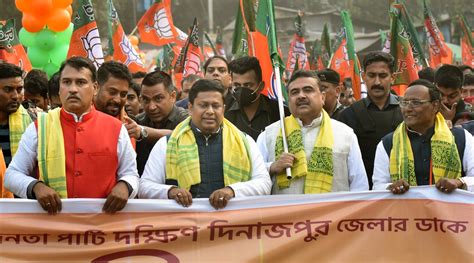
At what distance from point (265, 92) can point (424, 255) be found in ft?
6.91

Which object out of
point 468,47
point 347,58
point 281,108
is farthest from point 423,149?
point 468,47

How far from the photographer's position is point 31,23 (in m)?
12.9

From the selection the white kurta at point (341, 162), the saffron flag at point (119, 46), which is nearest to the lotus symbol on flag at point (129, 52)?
the saffron flag at point (119, 46)

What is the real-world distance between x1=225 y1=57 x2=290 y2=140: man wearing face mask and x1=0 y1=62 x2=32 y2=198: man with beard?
1625 millimetres

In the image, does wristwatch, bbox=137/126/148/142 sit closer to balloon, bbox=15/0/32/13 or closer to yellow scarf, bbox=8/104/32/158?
yellow scarf, bbox=8/104/32/158

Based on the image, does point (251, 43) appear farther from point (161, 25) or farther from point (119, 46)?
point (161, 25)

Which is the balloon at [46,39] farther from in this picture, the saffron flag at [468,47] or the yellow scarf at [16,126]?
the saffron flag at [468,47]

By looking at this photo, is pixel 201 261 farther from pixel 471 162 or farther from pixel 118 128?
pixel 471 162

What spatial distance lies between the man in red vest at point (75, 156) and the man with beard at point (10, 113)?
2.66 ft

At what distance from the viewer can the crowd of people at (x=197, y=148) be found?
4.91 metres

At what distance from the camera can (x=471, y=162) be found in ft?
17.2

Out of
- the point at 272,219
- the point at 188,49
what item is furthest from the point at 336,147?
the point at 188,49

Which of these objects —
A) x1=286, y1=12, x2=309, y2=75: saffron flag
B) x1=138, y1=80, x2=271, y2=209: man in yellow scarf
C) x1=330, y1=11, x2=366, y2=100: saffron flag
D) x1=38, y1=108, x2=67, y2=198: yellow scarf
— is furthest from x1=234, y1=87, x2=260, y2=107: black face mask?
x1=286, y1=12, x2=309, y2=75: saffron flag

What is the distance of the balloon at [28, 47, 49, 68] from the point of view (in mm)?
13406
